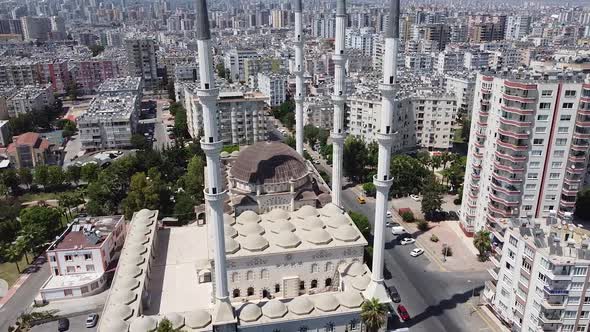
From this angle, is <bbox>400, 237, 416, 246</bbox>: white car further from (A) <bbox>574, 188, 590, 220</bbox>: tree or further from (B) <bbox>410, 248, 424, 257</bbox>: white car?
(A) <bbox>574, 188, 590, 220</bbox>: tree

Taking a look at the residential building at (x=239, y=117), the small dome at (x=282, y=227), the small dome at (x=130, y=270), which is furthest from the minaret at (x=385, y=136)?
the residential building at (x=239, y=117)

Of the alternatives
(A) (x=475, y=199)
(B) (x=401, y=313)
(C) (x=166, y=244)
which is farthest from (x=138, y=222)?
(A) (x=475, y=199)

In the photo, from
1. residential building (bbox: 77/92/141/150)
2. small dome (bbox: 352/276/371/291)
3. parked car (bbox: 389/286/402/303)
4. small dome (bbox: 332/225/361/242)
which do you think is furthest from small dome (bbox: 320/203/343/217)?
residential building (bbox: 77/92/141/150)

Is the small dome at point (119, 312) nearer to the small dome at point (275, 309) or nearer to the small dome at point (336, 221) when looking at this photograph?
the small dome at point (275, 309)

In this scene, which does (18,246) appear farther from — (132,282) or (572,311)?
(572,311)

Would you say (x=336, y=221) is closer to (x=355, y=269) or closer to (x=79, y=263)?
(x=355, y=269)

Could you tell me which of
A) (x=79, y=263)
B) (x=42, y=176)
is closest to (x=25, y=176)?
(x=42, y=176)
